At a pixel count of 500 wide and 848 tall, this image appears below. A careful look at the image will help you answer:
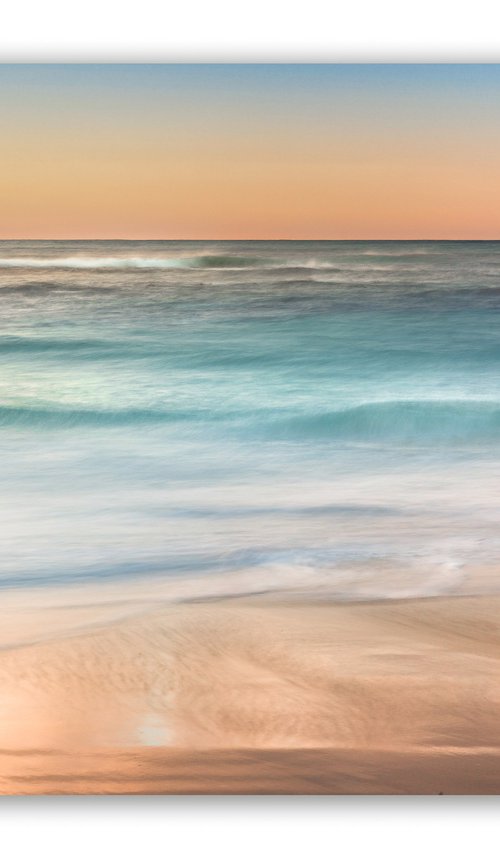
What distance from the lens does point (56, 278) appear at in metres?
3.32

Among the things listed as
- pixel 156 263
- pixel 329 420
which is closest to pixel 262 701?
pixel 329 420

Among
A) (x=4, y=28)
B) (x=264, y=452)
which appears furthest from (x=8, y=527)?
(x=4, y=28)

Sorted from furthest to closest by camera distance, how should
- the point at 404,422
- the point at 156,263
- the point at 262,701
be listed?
the point at 156,263 < the point at 404,422 < the point at 262,701

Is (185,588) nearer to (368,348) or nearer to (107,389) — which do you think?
(107,389)

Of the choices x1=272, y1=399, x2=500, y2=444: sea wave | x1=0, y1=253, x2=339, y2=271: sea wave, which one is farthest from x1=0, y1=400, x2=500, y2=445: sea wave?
x1=0, y1=253, x2=339, y2=271: sea wave

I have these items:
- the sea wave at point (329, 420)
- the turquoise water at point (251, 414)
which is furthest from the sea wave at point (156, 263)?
the sea wave at point (329, 420)

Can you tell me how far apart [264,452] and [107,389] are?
0.55 m

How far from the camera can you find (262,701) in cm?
225

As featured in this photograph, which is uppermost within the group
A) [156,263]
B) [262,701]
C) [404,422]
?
[156,263]

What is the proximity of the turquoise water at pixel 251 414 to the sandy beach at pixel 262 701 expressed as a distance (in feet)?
Result: 0.47

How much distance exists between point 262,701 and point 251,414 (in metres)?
1.18

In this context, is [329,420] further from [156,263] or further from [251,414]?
[156,263]

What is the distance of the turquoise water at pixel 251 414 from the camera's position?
9.12 feet

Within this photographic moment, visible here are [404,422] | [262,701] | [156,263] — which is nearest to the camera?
[262,701]
